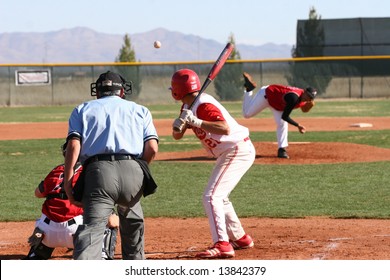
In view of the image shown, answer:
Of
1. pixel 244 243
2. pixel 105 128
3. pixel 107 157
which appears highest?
pixel 105 128

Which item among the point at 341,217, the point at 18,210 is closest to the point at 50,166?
the point at 18,210

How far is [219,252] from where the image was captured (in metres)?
8.23

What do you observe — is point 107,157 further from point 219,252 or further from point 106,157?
point 219,252

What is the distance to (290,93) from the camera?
16.3 m

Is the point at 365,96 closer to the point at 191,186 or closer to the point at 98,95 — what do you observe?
the point at 191,186

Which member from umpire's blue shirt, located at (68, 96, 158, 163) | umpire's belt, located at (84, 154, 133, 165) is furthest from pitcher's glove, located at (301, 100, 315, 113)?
umpire's belt, located at (84, 154, 133, 165)

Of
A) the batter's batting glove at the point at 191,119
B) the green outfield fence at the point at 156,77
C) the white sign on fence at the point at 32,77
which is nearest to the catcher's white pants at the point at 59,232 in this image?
the batter's batting glove at the point at 191,119

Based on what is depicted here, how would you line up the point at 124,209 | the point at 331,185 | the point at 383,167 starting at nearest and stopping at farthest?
the point at 124,209 < the point at 331,185 < the point at 383,167

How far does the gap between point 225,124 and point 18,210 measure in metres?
4.63

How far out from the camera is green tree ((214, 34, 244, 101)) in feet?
151

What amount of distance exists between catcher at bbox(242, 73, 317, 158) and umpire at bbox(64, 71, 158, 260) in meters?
9.52

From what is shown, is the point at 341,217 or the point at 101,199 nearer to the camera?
the point at 101,199

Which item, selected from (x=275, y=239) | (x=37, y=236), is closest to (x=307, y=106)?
(x=275, y=239)

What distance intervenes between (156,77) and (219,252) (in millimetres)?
37398
